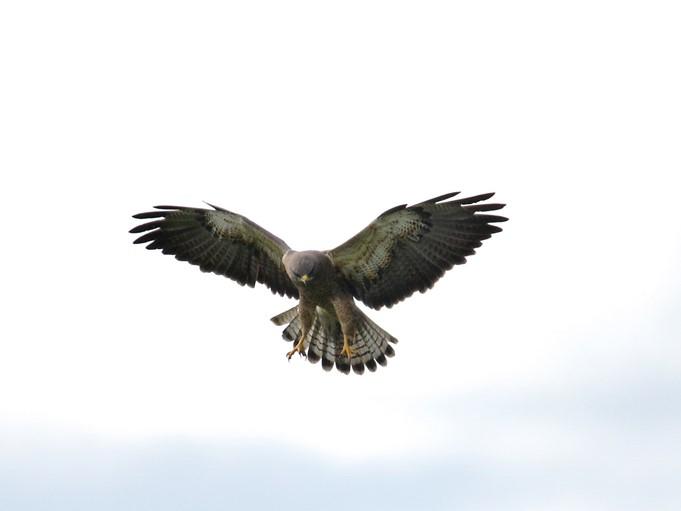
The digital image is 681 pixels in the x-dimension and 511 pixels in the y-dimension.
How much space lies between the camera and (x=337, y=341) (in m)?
23.1

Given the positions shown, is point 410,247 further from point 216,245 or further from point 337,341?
point 216,245

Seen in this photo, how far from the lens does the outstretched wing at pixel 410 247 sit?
21531 millimetres

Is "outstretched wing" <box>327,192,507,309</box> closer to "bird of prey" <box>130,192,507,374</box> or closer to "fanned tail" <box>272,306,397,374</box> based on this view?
"bird of prey" <box>130,192,507,374</box>

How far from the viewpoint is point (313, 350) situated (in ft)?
75.9

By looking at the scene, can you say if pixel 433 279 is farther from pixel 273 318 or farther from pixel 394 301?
pixel 273 318

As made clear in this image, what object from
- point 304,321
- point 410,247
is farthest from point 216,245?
point 410,247

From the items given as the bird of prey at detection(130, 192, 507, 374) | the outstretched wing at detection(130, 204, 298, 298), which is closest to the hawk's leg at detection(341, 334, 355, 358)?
the bird of prey at detection(130, 192, 507, 374)

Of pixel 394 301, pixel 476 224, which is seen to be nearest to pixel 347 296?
pixel 394 301

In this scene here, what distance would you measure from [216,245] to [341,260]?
Answer: 1.92m

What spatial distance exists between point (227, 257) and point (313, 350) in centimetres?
171

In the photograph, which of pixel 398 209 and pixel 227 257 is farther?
pixel 227 257

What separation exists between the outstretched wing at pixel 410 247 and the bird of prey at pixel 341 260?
1 cm

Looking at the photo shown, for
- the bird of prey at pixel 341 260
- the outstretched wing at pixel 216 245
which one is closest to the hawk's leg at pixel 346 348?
the bird of prey at pixel 341 260

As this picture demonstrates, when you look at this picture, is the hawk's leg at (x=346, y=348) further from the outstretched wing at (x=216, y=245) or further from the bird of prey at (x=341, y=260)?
the outstretched wing at (x=216, y=245)
